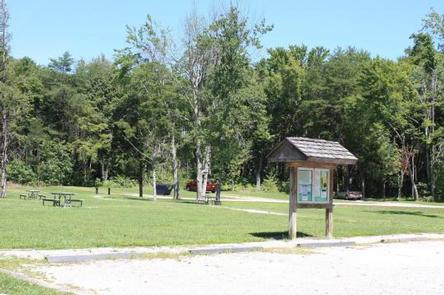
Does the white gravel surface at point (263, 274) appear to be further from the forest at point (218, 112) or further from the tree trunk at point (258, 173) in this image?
the tree trunk at point (258, 173)

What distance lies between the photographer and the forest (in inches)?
1667

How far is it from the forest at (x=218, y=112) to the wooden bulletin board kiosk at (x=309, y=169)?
77.0 feet

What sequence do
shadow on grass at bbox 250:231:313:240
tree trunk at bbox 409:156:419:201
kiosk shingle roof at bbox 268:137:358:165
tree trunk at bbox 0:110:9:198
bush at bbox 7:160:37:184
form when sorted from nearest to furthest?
kiosk shingle roof at bbox 268:137:358:165
shadow on grass at bbox 250:231:313:240
tree trunk at bbox 0:110:9:198
tree trunk at bbox 409:156:419:201
bush at bbox 7:160:37:184

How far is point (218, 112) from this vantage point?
41.1 metres

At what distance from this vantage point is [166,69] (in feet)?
158

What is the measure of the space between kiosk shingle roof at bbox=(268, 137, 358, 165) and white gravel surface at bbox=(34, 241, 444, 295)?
10.9 feet

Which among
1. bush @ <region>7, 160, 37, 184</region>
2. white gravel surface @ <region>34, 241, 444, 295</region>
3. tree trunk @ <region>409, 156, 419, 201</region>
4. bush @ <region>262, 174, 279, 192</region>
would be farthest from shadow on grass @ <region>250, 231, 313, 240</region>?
bush @ <region>262, 174, 279, 192</region>

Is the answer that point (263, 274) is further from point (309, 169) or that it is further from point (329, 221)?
point (329, 221)

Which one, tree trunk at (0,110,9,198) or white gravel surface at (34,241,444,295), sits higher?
tree trunk at (0,110,9,198)

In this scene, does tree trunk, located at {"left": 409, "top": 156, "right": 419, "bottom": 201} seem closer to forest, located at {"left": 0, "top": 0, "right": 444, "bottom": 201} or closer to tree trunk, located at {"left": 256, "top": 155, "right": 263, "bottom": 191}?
forest, located at {"left": 0, "top": 0, "right": 444, "bottom": 201}

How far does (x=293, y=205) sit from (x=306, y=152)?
1.56 meters

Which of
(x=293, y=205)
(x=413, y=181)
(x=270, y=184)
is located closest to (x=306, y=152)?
(x=293, y=205)

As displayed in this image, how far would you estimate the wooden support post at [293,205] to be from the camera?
16.6m

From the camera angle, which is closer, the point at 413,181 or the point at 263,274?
the point at 263,274
